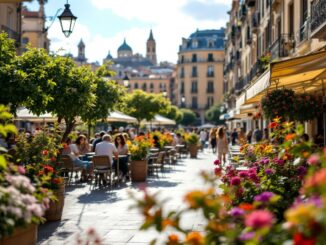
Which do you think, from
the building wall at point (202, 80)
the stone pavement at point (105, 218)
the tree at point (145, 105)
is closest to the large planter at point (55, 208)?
the stone pavement at point (105, 218)

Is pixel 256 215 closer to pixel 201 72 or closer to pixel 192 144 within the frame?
pixel 192 144

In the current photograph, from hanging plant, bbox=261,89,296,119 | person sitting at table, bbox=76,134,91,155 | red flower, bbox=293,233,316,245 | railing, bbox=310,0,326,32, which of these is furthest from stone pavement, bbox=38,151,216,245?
railing, bbox=310,0,326,32

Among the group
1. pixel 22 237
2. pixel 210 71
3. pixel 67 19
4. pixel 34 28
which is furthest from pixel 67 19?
pixel 210 71

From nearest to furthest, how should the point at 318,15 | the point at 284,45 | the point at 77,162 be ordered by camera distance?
the point at 318,15 < the point at 77,162 < the point at 284,45

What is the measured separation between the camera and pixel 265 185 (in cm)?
623

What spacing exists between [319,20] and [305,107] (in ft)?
7.86

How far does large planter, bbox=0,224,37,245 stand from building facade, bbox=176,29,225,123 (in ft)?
307

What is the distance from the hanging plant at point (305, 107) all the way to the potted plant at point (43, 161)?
550cm

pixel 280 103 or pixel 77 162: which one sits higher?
pixel 280 103

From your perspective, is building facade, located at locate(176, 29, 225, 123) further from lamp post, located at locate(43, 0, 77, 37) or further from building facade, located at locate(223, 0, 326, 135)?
lamp post, located at locate(43, 0, 77, 37)

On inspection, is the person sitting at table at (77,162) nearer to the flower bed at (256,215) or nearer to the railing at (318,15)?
the railing at (318,15)

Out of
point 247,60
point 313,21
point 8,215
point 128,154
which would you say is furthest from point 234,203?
point 247,60

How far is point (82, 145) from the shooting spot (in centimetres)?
1723

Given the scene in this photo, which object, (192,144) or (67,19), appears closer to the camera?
(67,19)
